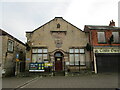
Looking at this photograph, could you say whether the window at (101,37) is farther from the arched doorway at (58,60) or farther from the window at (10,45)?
the window at (10,45)

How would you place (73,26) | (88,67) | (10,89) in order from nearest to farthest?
(10,89)
(88,67)
(73,26)

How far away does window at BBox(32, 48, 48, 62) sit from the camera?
17.7 meters

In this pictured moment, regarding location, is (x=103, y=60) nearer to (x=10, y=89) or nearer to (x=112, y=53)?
(x=112, y=53)

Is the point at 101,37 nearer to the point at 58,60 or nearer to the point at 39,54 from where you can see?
the point at 58,60

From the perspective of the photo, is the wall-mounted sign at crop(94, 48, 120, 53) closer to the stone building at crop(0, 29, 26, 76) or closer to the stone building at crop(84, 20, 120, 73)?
the stone building at crop(84, 20, 120, 73)

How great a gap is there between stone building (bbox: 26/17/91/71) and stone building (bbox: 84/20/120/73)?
102 centimetres

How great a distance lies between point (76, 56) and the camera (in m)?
17.8

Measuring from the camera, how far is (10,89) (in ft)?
25.2

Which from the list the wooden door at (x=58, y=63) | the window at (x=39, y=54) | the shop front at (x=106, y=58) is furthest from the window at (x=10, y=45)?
the shop front at (x=106, y=58)

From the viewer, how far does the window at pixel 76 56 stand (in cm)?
1762

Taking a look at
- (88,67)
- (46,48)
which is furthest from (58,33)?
(88,67)

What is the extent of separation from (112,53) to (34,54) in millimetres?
11879

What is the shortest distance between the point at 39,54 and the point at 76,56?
5716 millimetres

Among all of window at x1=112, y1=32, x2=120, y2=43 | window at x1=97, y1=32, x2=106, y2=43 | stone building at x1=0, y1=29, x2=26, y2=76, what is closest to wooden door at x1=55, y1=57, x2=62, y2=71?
stone building at x1=0, y1=29, x2=26, y2=76
